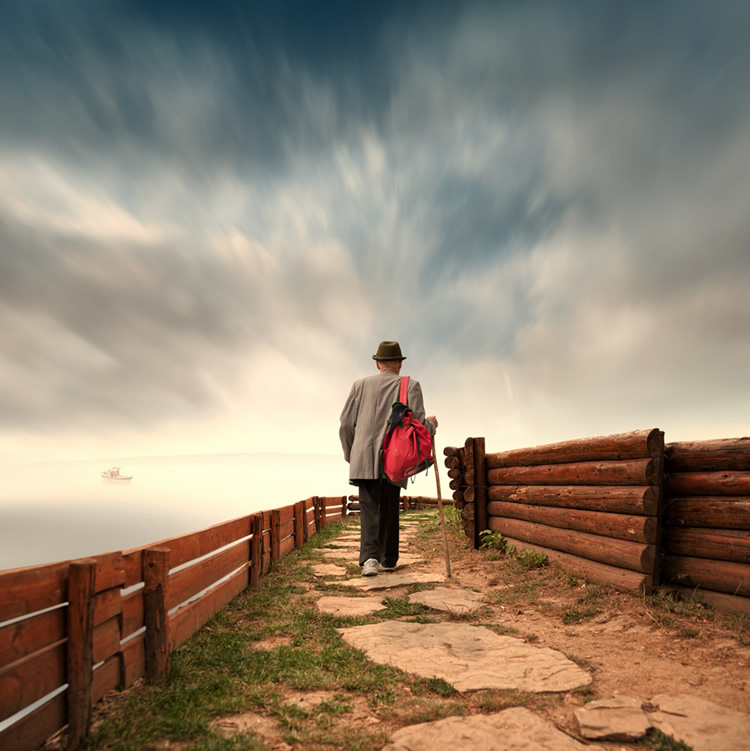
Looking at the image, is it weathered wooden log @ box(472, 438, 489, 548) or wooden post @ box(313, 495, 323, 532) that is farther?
wooden post @ box(313, 495, 323, 532)

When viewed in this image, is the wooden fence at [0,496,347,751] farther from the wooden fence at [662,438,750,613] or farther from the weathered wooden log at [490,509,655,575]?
the wooden fence at [662,438,750,613]

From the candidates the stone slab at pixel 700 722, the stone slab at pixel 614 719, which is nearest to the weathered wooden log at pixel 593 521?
the stone slab at pixel 700 722

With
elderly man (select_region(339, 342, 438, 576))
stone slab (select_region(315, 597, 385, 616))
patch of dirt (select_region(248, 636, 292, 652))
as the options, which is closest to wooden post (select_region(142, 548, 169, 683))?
patch of dirt (select_region(248, 636, 292, 652))

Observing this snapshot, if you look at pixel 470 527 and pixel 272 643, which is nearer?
pixel 272 643

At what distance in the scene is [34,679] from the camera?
2098mm

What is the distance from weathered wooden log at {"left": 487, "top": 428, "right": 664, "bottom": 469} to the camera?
182 inches

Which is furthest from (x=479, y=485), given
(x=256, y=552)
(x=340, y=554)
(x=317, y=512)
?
(x=317, y=512)

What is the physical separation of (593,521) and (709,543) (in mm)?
1104

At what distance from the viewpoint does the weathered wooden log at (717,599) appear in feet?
12.7

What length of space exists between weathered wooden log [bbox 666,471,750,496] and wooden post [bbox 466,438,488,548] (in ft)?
11.7

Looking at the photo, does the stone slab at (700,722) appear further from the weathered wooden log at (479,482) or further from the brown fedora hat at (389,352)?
the weathered wooden log at (479,482)

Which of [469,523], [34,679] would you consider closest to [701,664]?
[34,679]

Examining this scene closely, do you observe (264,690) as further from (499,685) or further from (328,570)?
(328,570)

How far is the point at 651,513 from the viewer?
4.49 m
